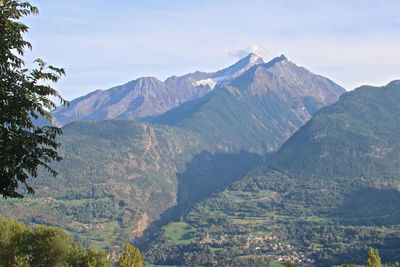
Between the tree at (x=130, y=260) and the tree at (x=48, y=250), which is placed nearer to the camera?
the tree at (x=130, y=260)

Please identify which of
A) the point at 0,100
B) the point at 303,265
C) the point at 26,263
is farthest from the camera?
the point at 303,265

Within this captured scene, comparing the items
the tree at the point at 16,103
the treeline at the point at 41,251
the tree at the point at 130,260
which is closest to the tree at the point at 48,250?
the treeline at the point at 41,251

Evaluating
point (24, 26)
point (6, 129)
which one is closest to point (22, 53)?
point (24, 26)

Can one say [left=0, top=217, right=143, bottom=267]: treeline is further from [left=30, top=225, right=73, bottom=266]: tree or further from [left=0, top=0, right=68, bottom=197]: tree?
[left=0, top=0, right=68, bottom=197]: tree

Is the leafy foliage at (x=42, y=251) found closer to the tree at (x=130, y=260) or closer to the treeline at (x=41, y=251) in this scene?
the treeline at (x=41, y=251)

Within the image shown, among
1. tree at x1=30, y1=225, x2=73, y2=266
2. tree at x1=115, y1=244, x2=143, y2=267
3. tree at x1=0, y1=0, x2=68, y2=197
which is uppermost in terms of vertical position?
tree at x1=0, y1=0, x2=68, y2=197

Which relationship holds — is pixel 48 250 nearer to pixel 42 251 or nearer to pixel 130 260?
pixel 42 251

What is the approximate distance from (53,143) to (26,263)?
4930 centimetres

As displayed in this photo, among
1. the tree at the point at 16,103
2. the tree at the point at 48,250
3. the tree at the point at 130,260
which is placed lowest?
the tree at the point at 48,250

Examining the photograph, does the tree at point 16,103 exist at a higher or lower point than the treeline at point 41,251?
higher

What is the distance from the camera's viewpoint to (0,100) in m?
28.5

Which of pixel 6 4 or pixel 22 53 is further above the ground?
pixel 6 4

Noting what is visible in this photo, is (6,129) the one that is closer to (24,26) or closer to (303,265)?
(24,26)

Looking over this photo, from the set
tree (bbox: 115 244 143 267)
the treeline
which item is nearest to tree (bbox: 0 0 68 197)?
tree (bbox: 115 244 143 267)
